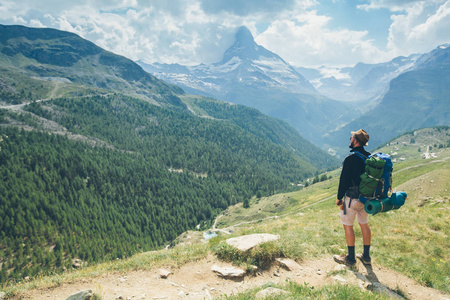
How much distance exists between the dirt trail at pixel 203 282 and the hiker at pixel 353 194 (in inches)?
45.0

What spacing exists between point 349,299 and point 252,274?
4995 mm

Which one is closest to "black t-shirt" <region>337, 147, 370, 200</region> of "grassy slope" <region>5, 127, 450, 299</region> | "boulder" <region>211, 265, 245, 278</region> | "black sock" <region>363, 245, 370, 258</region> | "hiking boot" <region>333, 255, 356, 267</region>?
"black sock" <region>363, 245, 370, 258</region>

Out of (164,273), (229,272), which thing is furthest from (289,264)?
(164,273)

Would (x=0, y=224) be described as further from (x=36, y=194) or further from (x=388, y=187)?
(x=388, y=187)

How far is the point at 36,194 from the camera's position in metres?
143

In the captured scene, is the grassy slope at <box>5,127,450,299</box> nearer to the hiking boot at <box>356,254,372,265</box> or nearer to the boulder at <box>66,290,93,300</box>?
the hiking boot at <box>356,254,372,265</box>

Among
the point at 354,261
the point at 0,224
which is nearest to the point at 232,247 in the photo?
the point at 354,261

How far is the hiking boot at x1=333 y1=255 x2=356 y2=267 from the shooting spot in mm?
11617

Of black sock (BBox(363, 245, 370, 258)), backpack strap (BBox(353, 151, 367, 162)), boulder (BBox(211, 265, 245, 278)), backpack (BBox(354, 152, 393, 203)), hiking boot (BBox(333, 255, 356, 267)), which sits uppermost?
backpack strap (BBox(353, 151, 367, 162))

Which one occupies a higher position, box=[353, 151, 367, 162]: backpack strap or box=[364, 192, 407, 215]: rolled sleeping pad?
box=[353, 151, 367, 162]: backpack strap

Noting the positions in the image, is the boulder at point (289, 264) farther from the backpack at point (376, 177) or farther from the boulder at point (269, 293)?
the backpack at point (376, 177)

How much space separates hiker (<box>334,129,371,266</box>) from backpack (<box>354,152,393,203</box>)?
310 millimetres

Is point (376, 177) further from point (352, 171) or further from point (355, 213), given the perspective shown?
point (355, 213)

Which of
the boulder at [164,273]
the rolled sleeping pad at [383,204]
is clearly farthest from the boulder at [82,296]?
the rolled sleeping pad at [383,204]
